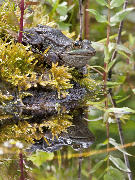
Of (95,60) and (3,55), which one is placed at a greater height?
(3,55)

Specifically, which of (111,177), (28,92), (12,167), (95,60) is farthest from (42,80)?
(95,60)

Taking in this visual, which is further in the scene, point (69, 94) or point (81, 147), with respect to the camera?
point (69, 94)

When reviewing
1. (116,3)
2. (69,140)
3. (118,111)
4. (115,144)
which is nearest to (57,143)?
(69,140)

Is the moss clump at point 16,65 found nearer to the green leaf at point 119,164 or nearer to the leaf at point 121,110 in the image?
the leaf at point 121,110

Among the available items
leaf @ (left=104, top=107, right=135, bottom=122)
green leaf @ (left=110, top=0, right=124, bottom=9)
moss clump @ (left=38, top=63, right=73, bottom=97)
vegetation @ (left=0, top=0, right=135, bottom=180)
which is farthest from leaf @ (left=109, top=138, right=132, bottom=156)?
green leaf @ (left=110, top=0, right=124, bottom=9)

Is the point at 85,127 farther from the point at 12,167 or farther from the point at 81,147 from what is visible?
the point at 12,167

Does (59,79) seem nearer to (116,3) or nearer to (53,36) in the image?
(53,36)
